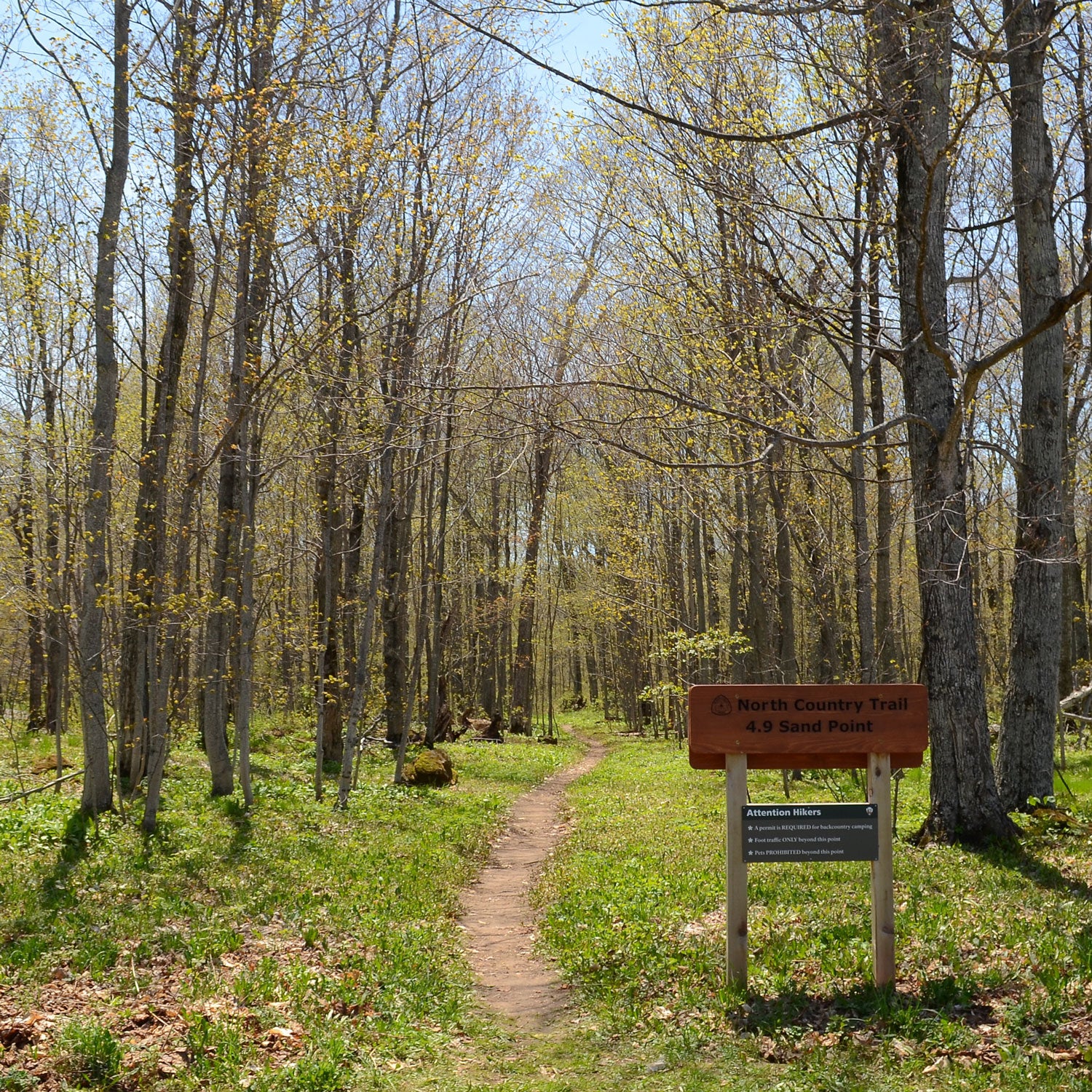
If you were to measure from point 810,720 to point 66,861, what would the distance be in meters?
7.42

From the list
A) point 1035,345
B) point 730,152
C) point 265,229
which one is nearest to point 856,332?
point 1035,345

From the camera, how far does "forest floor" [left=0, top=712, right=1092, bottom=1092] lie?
15.9ft

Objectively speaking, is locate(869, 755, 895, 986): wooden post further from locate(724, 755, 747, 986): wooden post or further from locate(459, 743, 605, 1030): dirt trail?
locate(459, 743, 605, 1030): dirt trail

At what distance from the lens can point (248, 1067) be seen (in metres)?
4.90

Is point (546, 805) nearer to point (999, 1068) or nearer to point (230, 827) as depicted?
point (230, 827)

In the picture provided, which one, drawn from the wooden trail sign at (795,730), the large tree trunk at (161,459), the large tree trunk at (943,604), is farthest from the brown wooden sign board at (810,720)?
the large tree trunk at (161,459)

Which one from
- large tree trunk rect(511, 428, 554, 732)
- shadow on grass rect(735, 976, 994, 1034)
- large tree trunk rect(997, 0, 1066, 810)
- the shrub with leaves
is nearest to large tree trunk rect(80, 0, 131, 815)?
the shrub with leaves

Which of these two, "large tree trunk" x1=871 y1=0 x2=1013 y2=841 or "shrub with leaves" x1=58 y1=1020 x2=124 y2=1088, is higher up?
"large tree trunk" x1=871 y1=0 x2=1013 y2=841

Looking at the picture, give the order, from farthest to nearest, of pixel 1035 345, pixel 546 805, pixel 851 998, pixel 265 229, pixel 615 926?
1. pixel 546 805
2. pixel 265 229
3. pixel 1035 345
4. pixel 615 926
5. pixel 851 998

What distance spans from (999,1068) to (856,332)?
7432 millimetres

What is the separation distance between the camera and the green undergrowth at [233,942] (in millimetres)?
5004

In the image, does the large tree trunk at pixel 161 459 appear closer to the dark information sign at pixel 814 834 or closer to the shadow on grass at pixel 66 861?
the shadow on grass at pixel 66 861

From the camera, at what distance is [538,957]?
7.32 m

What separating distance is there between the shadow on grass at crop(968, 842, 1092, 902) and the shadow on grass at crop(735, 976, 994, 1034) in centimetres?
227
